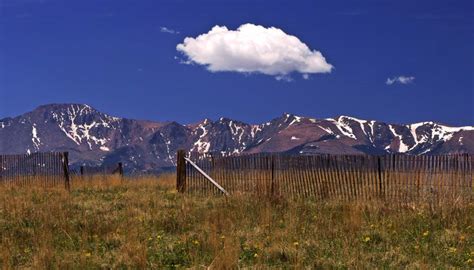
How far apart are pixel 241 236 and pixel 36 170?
1895cm

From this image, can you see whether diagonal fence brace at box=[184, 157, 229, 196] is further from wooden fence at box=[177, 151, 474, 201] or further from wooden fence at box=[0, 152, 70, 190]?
wooden fence at box=[0, 152, 70, 190]

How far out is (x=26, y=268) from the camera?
809 cm

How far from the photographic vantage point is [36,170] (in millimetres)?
26484

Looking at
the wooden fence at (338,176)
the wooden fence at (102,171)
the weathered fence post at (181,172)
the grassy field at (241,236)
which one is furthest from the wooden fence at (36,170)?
the grassy field at (241,236)

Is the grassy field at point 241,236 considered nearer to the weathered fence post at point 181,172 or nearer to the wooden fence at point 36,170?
the weathered fence post at point 181,172

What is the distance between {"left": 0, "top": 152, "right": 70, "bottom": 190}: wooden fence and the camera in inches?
952

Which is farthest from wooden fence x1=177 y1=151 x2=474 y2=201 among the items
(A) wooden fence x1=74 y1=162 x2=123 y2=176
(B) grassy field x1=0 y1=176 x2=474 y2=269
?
(A) wooden fence x1=74 y1=162 x2=123 y2=176

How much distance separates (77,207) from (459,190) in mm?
9374

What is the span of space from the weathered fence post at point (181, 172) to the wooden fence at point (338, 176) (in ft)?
0.12

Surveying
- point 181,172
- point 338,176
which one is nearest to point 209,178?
point 181,172

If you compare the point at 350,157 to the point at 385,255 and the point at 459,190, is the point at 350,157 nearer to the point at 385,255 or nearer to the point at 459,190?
the point at 459,190

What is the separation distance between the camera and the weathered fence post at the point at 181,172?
818 inches

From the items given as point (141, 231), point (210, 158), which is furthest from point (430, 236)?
point (210, 158)

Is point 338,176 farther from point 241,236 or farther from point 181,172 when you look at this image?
point 241,236
